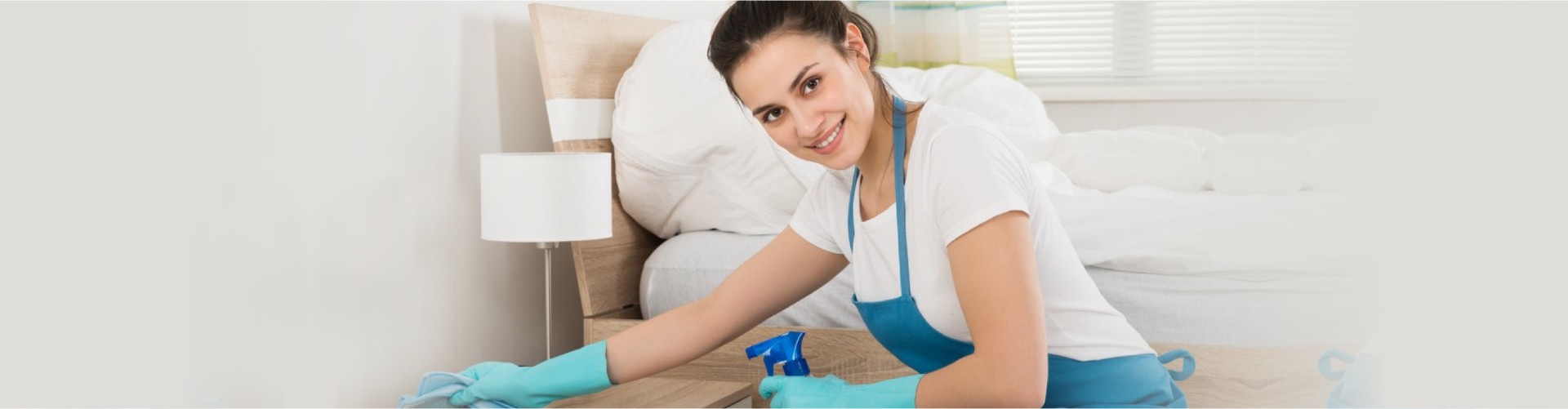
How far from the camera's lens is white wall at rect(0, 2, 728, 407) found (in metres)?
1.12

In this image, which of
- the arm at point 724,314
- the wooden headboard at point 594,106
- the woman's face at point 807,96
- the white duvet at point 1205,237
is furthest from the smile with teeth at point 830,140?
the wooden headboard at point 594,106

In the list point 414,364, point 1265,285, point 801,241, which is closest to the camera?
point 801,241

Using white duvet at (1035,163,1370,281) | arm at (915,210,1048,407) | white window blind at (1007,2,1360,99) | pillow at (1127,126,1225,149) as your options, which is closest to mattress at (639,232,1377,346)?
white duvet at (1035,163,1370,281)

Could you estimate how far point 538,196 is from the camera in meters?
1.75

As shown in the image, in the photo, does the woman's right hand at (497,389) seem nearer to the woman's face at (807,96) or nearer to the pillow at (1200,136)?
the woman's face at (807,96)

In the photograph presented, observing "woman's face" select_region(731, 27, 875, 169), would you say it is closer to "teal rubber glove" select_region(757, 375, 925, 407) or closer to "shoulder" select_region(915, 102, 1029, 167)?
"shoulder" select_region(915, 102, 1029, 167)

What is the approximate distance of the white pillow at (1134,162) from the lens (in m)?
2.26

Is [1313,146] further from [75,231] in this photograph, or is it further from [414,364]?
[75,231]

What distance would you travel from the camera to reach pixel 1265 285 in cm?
164

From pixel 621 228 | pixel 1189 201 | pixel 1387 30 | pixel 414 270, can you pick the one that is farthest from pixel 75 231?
pixel 1189 201

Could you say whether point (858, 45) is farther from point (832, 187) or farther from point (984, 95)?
point (984, 95)

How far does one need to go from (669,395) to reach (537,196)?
1.23ft

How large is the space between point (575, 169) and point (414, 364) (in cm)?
44

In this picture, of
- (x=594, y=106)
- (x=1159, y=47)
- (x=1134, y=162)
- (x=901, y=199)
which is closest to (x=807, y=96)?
(x=901, y=199)
